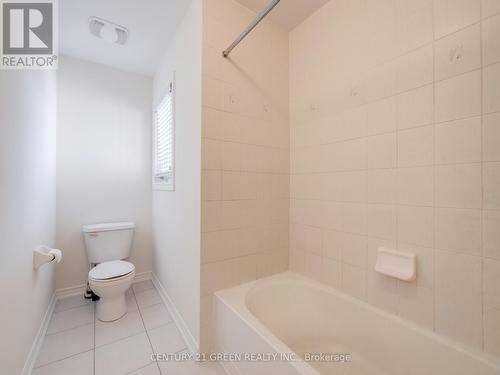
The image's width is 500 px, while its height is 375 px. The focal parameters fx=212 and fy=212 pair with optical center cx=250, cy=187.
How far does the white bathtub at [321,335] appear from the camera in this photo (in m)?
0.91

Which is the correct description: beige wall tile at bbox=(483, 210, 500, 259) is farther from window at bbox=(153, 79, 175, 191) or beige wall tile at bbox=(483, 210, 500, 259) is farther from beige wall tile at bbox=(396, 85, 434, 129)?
window at bbox=(153, 79, 175, 191)

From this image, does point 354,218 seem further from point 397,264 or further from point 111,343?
point 111,343

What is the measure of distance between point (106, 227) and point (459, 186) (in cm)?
256

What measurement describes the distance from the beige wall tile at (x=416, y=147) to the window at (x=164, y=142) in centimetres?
155

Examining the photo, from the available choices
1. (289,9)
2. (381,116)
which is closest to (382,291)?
(381,116)

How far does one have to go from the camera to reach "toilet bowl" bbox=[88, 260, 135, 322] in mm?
1610

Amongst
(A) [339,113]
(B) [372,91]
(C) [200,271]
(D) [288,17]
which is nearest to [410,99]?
(B) [372,91]

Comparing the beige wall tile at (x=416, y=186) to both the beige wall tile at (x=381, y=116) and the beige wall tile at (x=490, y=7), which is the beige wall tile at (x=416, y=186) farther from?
the beige wall tile at (x=490, y=7)

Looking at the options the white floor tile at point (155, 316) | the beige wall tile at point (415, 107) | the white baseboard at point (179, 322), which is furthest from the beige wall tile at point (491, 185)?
the white floor tile at point (155, 316)

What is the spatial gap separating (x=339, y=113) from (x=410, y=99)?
1.27ft

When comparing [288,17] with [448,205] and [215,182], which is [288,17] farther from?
[448,205]

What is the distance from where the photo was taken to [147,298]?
2025 millimetres

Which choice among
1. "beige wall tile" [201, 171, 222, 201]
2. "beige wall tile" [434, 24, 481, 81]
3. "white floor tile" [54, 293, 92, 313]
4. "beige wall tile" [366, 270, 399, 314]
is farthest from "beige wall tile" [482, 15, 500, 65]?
"white floor tile" [54, 293, 92, 313]

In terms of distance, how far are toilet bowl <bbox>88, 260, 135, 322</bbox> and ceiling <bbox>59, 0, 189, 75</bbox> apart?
6.36 feet
